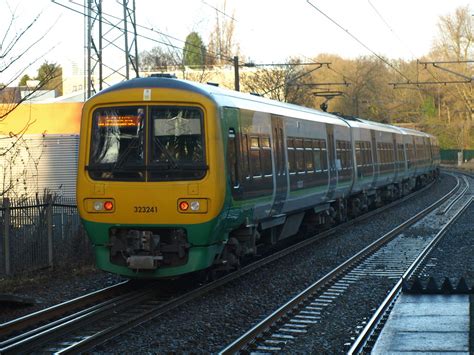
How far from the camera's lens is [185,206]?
1039 centimetres

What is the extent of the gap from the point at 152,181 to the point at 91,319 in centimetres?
222

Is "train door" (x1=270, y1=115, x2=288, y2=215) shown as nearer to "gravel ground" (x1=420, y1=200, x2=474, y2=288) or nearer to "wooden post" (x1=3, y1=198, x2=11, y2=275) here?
"gravel ground" (x1=420, y1=200, x2=474, y2=288)

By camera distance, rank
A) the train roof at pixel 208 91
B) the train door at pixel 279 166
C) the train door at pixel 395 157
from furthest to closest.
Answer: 1. the train door at pixel 395 157
2. the train door at pixel 279 166
3. the train roof at pixel 208 91

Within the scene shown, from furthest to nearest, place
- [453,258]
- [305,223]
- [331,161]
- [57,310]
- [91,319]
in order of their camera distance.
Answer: [331,161] < [305,223] < [453,258] < [57,310] < [91,319]

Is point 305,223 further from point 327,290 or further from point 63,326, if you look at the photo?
point 63,326

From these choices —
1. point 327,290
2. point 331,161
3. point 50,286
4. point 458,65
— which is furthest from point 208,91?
point 458,65

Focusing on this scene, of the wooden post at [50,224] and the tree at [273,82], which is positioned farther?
the tree at [273,82]

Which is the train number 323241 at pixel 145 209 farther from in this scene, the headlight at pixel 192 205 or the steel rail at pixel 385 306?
the steel rail at pixel 385 306

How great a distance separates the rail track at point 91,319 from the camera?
786 centimetres

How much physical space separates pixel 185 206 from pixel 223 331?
227 centimetres

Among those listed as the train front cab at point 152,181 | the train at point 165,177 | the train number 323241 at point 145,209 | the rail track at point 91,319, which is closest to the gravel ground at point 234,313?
the rail track at point 91,319

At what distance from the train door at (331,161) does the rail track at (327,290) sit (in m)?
1.70

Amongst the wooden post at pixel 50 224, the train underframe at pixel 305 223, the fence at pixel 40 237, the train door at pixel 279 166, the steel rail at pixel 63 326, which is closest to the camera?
the steel rail at pixel 63 326

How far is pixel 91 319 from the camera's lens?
29.4ft
